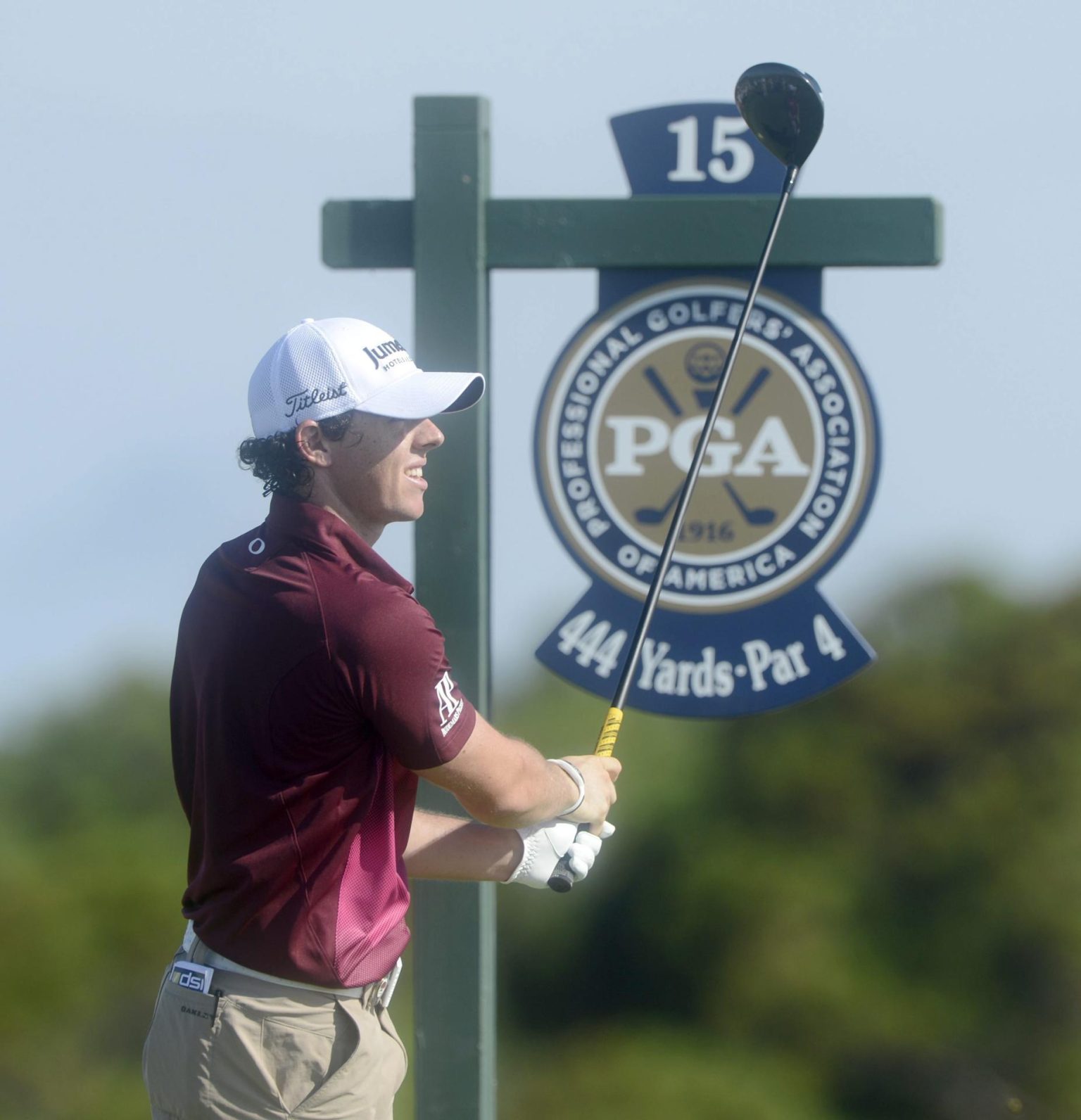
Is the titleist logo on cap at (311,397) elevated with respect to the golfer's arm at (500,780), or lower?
elevated

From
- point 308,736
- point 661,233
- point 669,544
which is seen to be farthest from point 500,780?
point 661,233

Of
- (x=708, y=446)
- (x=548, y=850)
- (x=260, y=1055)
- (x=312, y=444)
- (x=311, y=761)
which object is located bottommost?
(x=260, y=1055)

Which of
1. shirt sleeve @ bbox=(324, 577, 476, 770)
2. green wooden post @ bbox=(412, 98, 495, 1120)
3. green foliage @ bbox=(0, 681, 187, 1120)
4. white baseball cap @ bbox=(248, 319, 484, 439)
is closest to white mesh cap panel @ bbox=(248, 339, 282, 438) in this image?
white baseball cap @ bbox=(248, 319, 484, 439)

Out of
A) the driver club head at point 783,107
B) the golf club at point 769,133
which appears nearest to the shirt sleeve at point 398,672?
the golf club at point 769,133

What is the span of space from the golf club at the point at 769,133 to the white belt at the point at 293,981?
26.8 inches

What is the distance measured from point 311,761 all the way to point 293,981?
261 mm

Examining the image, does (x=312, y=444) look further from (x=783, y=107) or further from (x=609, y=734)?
(x=783, y=107)

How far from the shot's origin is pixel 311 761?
1771 millimetres

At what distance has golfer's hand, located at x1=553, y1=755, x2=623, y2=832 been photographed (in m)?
2.07

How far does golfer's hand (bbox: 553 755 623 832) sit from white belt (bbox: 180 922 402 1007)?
313mm

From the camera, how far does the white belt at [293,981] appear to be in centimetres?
181

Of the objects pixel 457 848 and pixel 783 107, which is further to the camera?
pixel 783 107

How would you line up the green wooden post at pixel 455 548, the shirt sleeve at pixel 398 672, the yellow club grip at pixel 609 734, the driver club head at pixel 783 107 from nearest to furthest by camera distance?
the shirt sleeve at pixel 398 672, the yellow club grip at pixel 609 734, the driver club head at pixel 783 107, the green wooden post at pixel 455 548

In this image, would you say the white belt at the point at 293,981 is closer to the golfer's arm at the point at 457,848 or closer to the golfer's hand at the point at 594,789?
the golfer's arm at the point at 457,848
